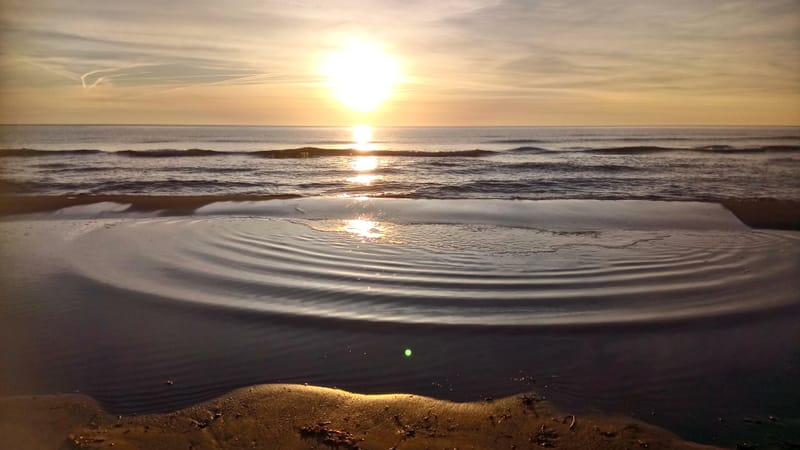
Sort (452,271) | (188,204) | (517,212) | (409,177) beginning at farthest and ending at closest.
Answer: (409,177)
(188,204)
(517,212)
(452,271)

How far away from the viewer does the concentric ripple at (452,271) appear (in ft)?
23.4

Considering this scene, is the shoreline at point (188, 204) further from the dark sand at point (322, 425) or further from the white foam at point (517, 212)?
the dark sand at point (322, 425)

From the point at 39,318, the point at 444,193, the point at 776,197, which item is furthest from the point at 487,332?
the point at 776,197

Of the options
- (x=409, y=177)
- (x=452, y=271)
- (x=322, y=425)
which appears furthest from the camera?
(x=409, y=177)

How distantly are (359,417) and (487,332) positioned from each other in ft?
7.67

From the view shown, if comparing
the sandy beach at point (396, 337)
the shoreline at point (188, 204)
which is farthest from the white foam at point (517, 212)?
the sandy beach at point (396, 337)

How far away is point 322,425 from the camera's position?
14.1 feet

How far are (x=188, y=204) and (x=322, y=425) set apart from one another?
14.1 metres

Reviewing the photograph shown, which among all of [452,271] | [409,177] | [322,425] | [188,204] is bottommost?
[322,425]

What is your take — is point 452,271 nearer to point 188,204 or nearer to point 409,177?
point 188,204

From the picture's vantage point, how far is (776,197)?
18.5 m

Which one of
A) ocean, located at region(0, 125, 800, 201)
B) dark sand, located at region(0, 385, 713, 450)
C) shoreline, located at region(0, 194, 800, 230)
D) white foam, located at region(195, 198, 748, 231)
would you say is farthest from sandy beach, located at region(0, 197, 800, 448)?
ocean, located at region(0, 125, 800, 201)

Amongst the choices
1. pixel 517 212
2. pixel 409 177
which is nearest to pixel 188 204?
pixel 517 212

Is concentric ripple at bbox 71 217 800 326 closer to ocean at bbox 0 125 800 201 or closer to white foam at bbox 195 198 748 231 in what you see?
white foam at bbox 195 198 748 231
